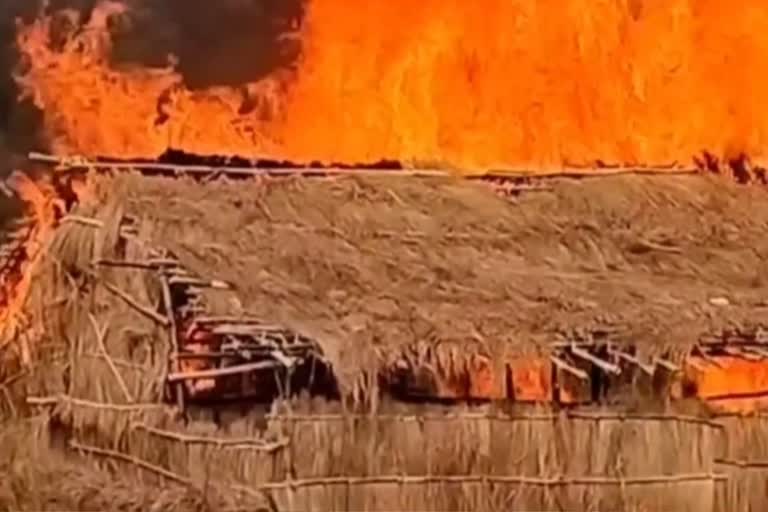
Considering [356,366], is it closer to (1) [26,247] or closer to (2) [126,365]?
(2) [126,365]

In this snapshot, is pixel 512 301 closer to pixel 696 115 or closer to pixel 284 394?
pixel 284 394

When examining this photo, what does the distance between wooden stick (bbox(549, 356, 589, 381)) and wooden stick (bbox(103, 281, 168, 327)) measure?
1.33m

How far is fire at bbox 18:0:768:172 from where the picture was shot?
8367 mm

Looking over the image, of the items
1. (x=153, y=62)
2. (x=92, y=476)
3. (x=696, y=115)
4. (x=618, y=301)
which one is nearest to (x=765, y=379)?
(x=618, y=301)

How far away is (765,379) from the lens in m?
7.20

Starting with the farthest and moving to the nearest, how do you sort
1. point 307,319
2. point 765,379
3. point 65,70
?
point 65,70 < point 765,379 < point 307,319

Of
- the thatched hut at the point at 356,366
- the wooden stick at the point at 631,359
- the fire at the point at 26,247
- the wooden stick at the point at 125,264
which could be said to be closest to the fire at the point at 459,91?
the fire at the point at 26,247

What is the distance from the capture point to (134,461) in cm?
644

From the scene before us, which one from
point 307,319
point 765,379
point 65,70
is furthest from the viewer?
point 65,70

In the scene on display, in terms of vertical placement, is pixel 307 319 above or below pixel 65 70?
below

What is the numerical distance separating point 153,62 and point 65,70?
15.9 inches

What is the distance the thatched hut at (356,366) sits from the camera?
6.39 m

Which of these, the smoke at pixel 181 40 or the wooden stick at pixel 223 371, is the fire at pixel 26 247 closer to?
the smoke at pixel 181 40

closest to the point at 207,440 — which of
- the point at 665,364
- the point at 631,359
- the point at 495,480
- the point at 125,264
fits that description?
the point at 125,264
